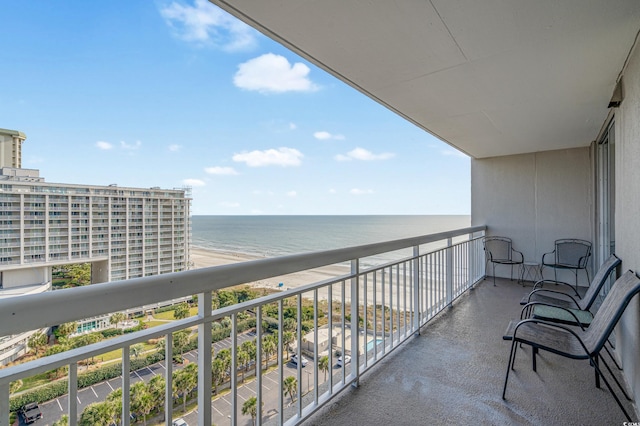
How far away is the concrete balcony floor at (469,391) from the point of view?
5.40 ft

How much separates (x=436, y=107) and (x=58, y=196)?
3.03 metres

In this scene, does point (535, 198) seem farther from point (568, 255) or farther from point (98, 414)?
point (98, 414)

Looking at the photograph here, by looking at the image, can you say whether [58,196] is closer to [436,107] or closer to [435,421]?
[435,421]

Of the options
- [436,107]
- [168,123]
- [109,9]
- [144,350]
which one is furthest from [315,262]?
[168,123]

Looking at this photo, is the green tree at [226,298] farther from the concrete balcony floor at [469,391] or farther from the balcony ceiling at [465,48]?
the balcony ceiling at [465,48]

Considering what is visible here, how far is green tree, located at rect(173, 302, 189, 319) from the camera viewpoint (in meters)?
1.11

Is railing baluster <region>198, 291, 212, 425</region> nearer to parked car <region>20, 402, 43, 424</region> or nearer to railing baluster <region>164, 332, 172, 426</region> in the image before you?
railing baluster <region>164, 332, 172, 426</region>

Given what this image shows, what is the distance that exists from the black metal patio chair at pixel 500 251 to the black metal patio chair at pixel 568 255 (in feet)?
1.25

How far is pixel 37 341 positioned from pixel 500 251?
589 cm

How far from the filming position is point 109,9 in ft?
11.1

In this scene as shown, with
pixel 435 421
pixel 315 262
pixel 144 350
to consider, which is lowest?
pixel 435 421

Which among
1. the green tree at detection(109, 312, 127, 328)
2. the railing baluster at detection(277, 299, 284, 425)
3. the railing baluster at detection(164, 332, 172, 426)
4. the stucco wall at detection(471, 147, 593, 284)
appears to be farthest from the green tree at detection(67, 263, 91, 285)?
the stucco wall at detection(471, 147, 593, 284)

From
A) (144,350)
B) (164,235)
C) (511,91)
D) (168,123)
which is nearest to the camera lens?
(144,350)

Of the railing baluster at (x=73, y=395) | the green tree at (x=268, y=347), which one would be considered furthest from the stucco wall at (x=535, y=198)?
the railing baluster at (x=73, y=395)
